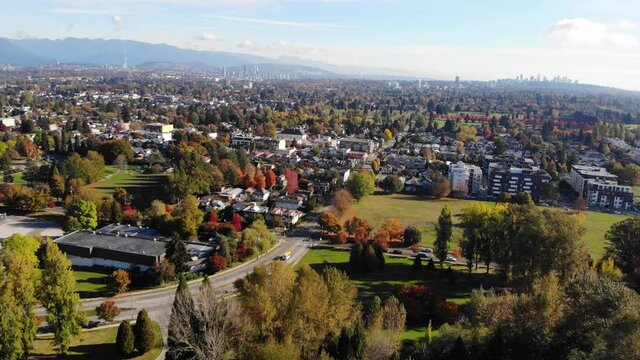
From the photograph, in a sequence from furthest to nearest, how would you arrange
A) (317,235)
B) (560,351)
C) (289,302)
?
(317,235)
(289,302)
(560,351)

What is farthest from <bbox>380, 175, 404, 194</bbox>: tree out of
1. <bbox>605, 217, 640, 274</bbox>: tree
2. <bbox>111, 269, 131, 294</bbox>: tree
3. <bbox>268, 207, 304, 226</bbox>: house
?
<bbox>111, 269, 131, 294</bbox>: tree

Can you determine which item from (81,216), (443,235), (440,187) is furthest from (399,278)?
(440,187)

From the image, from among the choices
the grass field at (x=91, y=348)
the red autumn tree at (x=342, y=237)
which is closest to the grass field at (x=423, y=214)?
the red autumn tree at (x=342, y=237)

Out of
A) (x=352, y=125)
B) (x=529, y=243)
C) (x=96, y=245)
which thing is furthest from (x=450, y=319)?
(x=352, y=125)

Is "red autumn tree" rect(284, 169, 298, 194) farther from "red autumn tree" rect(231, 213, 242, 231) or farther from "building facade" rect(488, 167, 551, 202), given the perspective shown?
"building facade" rect(488, 167, 551, 202)

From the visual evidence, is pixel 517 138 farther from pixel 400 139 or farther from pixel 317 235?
pixel 317 235

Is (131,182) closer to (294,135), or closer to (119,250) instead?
(119,250)

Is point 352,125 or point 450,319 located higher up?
point 352,125

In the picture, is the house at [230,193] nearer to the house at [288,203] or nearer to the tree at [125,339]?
the house at [288,203]
